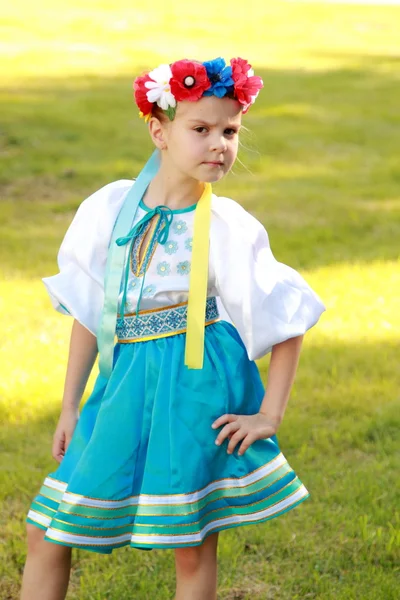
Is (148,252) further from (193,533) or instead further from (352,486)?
(352,486)

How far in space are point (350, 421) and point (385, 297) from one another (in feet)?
4.84

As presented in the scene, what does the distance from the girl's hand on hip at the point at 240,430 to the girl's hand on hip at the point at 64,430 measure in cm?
40

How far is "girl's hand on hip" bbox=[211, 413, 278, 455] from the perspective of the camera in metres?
2.16

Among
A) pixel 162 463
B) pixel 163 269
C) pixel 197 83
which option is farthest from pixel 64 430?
pixel 197 83

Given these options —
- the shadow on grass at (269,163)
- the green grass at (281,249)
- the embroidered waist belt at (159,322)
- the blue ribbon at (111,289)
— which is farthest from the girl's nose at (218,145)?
the shadow on grass at (269,163)

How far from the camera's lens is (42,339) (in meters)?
4.51

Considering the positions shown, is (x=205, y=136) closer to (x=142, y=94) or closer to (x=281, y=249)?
(x=142, y=94)

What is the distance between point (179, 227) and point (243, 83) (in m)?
0.34

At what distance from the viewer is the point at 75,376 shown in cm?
239

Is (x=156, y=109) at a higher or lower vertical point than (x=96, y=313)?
higher

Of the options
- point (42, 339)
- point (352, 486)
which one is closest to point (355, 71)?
point (42, 339)

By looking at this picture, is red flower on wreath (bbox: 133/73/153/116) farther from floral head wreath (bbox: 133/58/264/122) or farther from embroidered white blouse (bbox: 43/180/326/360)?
embroidered white blouse (bbox: 43/180/326/360)

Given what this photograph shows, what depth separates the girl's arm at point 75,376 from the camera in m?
2.39

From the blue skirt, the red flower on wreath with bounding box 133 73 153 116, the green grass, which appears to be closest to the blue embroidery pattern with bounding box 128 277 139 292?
the blue skirt
